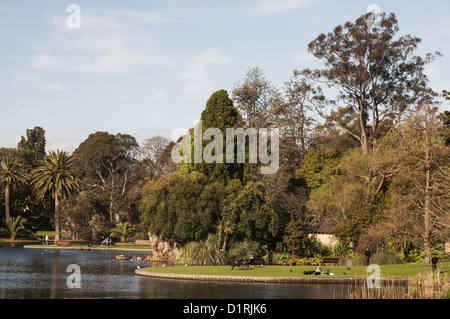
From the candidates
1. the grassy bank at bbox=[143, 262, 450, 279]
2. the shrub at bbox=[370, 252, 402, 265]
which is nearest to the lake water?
the grassy bank at bbox=[143, 262, 450, 279]

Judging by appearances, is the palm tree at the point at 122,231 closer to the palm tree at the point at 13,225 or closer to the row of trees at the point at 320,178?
the row of trees at the point at 320,178

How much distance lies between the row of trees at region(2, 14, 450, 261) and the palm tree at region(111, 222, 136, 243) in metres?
3.85

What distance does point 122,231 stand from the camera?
77.6 m

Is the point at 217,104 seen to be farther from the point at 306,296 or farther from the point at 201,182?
the point at 306,296

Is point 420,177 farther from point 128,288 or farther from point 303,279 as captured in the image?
point 128,288

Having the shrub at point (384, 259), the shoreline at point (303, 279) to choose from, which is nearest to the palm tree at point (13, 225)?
the shoreline at point (303, 279)

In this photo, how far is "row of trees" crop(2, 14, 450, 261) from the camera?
42406 mm

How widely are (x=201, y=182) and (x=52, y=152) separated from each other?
120ft

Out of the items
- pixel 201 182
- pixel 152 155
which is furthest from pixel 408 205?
pixel 152 155

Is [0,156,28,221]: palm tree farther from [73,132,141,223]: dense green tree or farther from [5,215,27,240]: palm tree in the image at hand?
[73,132,141,223]: dense green tree


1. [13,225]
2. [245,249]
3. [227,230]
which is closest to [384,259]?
[245,249]

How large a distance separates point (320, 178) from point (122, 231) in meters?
31.3

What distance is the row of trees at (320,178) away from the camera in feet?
139
